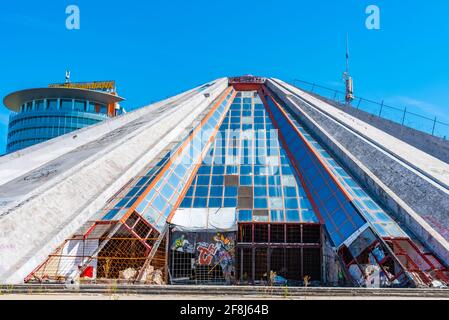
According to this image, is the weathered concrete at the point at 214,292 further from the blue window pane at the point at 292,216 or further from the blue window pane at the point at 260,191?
the blue window pane at the point at 260,191

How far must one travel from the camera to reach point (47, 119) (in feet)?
201

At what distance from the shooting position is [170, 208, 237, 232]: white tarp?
18892 mm

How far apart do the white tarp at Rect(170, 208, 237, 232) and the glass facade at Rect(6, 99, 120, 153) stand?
147 feet

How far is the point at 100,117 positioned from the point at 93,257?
168ft

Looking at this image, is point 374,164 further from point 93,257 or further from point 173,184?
point 93,257

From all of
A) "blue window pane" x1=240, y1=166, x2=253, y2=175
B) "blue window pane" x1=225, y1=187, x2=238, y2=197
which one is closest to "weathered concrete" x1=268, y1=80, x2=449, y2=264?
"blue window pane" x1=240, y1=166, x2=253, y2=175

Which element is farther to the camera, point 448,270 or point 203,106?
point 203,106

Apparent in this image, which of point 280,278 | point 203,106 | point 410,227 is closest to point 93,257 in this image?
point 280,278

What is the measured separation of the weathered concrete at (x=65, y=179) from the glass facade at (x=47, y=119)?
113ft

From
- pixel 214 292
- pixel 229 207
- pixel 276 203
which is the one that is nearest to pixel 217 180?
pixel 229 207

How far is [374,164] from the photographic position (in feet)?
66.7

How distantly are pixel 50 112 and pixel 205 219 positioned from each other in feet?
159

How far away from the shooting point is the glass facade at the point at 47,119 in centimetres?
6109

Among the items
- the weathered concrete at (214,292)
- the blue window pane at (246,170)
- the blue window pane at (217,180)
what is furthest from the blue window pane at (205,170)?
the weathered concrete at (214,292)
